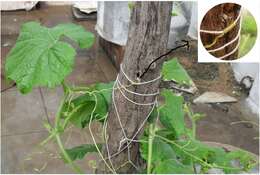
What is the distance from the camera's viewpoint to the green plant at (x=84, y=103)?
862mm

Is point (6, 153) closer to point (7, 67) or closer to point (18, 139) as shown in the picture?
point (18, 139)

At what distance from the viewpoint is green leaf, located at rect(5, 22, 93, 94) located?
0.85 meters

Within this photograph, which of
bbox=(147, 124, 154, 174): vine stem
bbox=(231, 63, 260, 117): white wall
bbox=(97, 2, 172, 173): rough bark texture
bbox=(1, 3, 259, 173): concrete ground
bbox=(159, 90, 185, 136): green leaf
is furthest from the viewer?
bbox=(231, 63, 260, 117): white wall

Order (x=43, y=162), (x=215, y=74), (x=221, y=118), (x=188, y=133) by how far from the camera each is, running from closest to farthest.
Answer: (x=188, y=133), (x=43, y=162), (x=221, y=118), (x=215, y=74)

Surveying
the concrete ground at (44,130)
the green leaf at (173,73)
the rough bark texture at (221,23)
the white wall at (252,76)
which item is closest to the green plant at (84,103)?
the green leaf at (173,73)

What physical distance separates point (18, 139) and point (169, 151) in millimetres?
1707

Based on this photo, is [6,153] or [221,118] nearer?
[6,153]

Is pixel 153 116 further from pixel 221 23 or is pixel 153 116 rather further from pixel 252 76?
pixel 252 76

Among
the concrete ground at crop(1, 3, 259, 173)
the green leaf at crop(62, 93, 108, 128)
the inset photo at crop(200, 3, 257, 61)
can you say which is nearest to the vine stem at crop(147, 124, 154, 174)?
the green leaf at crop(62, 93, 108, 128)

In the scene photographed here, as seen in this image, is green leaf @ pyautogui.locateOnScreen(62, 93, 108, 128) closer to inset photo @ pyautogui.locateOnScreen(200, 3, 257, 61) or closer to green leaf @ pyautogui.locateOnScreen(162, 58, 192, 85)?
green leaf @ pyautogui.locateOnScreen(162, 58, 192, 85)

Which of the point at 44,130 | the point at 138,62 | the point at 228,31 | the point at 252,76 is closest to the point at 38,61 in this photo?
the point at 138,62

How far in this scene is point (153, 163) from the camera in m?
1.02

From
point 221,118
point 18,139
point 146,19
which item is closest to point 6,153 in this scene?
point 18,139

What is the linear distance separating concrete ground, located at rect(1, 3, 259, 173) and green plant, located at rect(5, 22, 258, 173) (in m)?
1.06
